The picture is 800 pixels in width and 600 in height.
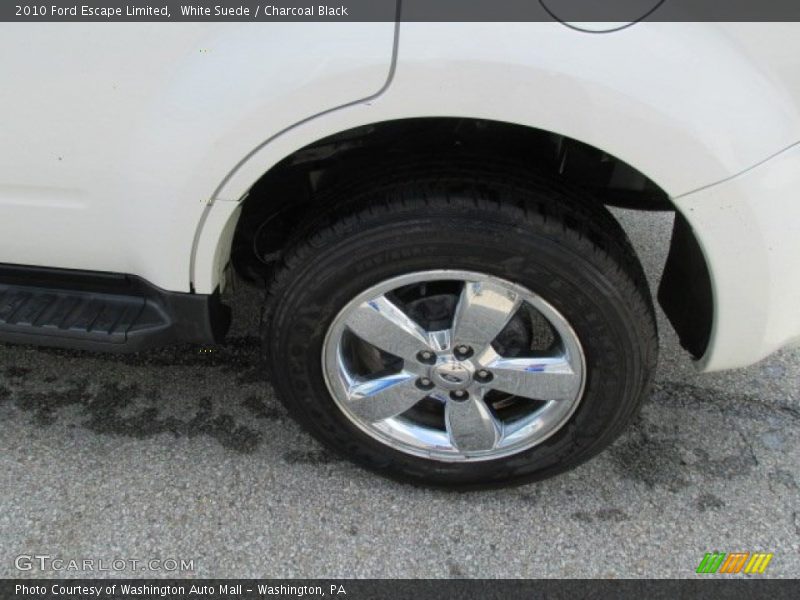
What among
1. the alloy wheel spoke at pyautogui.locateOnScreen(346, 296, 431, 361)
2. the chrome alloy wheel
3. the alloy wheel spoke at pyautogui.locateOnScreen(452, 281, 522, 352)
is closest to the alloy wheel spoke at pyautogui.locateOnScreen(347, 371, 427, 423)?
the chrome alloy wheel

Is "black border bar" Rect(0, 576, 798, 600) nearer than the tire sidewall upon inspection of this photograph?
No

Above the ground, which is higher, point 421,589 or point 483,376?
point 483,376

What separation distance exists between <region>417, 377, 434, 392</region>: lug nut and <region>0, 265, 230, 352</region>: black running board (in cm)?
58

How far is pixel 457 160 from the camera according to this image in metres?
1.77

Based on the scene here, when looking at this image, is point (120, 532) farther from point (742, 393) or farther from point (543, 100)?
point (742, 393)

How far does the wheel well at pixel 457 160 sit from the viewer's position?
1.77 m

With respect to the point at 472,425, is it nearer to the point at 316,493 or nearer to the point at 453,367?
the point at 453,367

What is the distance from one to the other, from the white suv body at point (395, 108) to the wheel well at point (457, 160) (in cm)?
19

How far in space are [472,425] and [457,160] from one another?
740 mm

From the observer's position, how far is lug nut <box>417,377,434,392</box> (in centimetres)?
190

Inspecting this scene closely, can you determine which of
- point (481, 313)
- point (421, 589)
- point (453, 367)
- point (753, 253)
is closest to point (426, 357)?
point (453, 367)

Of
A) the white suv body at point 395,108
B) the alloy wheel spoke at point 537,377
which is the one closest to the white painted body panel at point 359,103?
the white suv body at point 395,108
